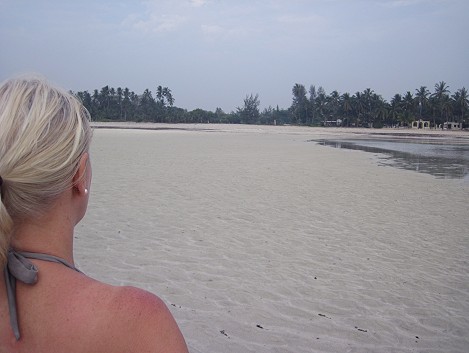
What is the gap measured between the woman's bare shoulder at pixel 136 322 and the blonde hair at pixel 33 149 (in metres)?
0.25

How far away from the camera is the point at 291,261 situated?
5180 millimetres

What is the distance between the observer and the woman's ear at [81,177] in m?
1.02

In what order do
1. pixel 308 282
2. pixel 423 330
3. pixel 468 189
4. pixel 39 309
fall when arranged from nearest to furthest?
1. pixel 39 309
2. pixel 423 330
3. pixel 308 282
4. pixel 468 189

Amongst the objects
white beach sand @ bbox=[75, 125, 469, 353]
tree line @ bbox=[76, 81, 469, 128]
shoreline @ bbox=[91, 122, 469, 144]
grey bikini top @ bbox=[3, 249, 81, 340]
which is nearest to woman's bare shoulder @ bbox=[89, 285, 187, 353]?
grey bikini top @ bbox=[3, 249, 81, 340]

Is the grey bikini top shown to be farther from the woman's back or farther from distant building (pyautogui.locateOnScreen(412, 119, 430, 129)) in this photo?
distant building (pyautogui.locateOnScreen(412, 119, 430, 129))

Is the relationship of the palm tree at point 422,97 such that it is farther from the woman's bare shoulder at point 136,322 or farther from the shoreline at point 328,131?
the woman's bare shoulder at point 136,322

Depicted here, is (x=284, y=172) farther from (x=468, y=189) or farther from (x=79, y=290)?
(x=79, y=290)

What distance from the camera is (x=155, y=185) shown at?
34.6 ft

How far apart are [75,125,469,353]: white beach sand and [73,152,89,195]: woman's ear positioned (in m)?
2.47

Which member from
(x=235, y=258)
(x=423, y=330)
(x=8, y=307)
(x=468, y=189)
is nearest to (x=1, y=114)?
(x=8, y=307)

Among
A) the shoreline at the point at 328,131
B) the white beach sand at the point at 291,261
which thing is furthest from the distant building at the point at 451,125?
the white beach sand at the point at 291,261

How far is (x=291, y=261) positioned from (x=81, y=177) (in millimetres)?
4402

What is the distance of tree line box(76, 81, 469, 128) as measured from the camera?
3465 inches

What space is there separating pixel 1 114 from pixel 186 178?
10.9m
